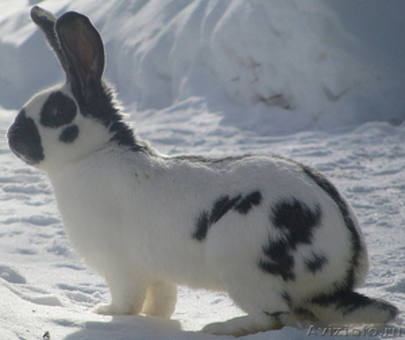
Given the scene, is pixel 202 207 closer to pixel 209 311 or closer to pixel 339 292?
pixel 339 292

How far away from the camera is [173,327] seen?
2877 mm

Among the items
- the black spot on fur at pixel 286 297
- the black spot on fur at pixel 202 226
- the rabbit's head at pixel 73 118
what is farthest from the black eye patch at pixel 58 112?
the black spot on fur at pixel 286 297

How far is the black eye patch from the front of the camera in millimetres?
3172

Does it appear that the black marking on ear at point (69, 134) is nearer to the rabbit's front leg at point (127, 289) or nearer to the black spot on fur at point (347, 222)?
the rabbit's front leg at point (127, 289)

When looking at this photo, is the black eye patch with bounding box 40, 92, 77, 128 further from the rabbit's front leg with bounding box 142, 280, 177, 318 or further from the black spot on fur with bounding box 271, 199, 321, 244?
the black spot on fur with bounding box 271, 199, 321, 244

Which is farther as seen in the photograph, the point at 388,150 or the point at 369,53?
the point at 369,53

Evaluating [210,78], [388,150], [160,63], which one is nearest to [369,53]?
[388,150]

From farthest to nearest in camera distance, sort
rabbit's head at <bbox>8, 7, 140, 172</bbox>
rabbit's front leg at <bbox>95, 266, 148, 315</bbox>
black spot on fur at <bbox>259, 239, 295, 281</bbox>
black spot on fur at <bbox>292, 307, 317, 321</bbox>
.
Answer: rabbit's head at <bbox>8, 7, 140, 172</bbox>, rabbit's front leg at <bbox>95, 266, 148, 315</bbox>, black spot on fur at <bbox>292, 307, 317, 321</bbox>, black spot on fur at <bbox>259, 239, 295, 281</bbox>

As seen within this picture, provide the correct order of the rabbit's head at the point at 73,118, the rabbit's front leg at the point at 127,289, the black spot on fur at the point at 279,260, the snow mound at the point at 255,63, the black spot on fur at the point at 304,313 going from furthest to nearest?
the snow mound at the point at 255,63, the rabbit's head at the point at 73,118, the rabbit's front leg at the point at 127,289, the black spot on fur at the point at 304,313, the black spot on fur at the point at 279,260

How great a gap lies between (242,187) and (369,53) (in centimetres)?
583

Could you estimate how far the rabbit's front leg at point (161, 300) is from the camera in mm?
3168

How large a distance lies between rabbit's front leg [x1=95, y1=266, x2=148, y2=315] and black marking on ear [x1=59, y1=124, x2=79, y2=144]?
0.78m

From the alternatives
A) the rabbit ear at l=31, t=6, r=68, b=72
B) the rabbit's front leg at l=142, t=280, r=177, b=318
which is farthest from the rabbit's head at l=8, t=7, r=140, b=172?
the rabbit's front leg at l=142, t=280, r=177, b=318

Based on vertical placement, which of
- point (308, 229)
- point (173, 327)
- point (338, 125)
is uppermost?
point (308, 229)
